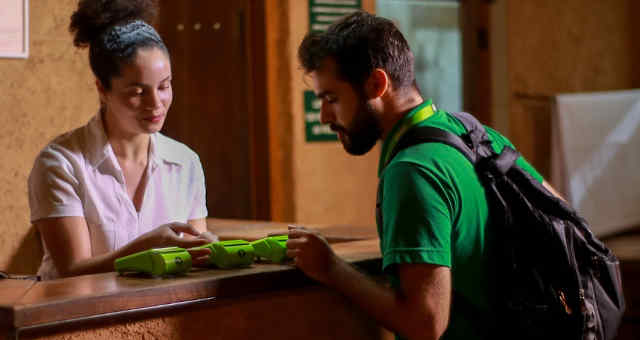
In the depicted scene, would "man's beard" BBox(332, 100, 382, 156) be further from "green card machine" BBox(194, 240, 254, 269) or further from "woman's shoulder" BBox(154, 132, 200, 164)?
"woman's shoulder" BBox(154, 132, 200, 164)

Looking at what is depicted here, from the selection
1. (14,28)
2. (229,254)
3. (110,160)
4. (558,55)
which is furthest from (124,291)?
(558,55)

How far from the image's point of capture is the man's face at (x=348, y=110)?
5.59ft

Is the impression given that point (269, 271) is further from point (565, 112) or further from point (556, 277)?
point (565, 112)

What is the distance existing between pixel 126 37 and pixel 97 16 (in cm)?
10

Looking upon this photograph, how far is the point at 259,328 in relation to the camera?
60.8 inches

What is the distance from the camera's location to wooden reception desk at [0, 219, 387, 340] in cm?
127

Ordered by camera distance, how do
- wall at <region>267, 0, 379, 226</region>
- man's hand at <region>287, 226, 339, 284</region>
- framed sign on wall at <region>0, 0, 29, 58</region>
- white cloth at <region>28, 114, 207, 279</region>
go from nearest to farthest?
man's hand at <region>287, 226, 339, 284</region> < white cloth at <region>28, 114, 207, 279</region> < framed sign on wall at <region>0, 0, 29, 58</region> < wall at <region>267, 0, 379, 226</region>

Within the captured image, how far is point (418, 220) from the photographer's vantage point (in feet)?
4.83

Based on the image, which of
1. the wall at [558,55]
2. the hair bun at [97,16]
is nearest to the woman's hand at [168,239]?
the hair bun at [97,16]

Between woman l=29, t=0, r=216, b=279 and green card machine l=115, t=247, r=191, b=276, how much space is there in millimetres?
260

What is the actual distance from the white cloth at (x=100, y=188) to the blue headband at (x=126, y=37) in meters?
0.19

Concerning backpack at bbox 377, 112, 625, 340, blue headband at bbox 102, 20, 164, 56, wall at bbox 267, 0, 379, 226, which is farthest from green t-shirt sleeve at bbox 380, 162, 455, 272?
wall at bbox 267, 0, 379, 226

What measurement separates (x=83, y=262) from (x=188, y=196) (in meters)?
0.41

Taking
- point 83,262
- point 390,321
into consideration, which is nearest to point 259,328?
point 390,321
